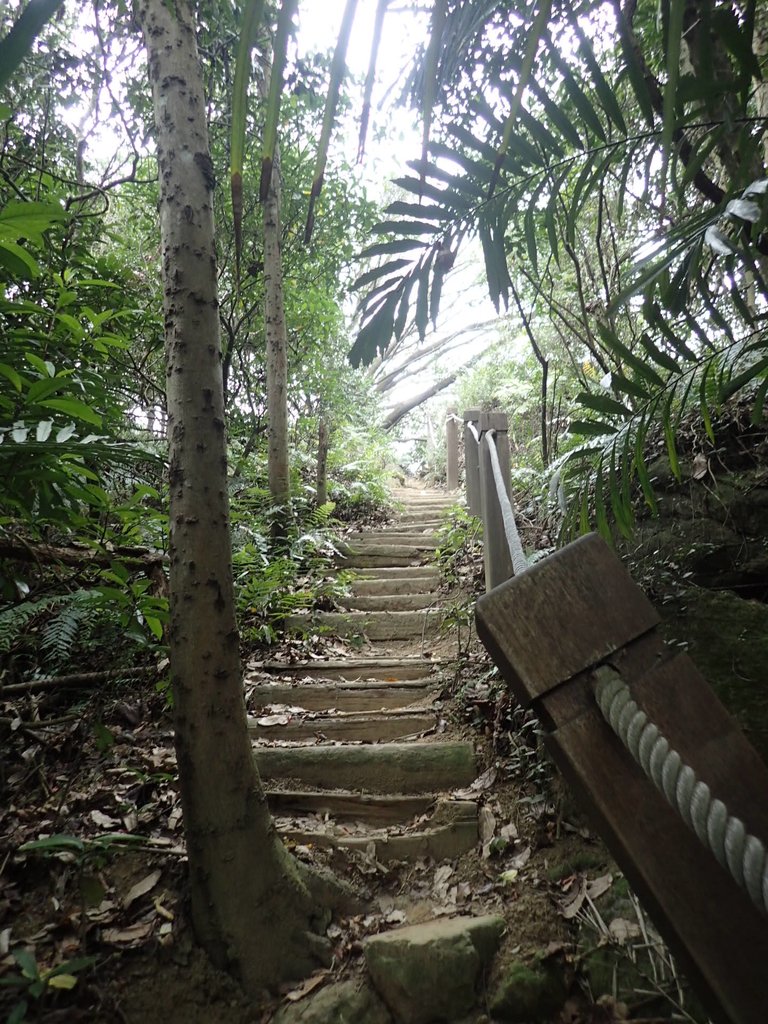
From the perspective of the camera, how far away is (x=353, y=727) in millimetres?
2750

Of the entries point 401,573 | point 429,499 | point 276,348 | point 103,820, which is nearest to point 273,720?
point 103,820

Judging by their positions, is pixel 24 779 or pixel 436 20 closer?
pixel 436 20

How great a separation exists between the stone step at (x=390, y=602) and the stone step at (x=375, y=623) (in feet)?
0.52

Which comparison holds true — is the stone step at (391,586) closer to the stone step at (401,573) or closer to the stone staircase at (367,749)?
the stone step at (401,573)

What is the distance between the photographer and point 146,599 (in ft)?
6.98

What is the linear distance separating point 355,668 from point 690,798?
2.81 meters

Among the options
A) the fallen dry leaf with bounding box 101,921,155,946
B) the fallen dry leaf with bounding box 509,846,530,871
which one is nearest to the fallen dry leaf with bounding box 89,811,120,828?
the fallen dry leaf with bounding box 101,921,155,946

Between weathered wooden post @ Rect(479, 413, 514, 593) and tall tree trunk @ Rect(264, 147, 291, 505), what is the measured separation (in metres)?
2.55

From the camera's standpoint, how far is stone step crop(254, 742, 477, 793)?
233 centimetres

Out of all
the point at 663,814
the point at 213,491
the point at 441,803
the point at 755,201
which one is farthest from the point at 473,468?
the point at 663,814

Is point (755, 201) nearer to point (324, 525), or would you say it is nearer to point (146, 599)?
point (146, 599)

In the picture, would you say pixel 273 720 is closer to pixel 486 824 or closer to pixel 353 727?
pixel 353 727

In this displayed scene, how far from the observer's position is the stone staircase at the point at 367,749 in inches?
82.8

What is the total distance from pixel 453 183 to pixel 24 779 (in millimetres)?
2382
